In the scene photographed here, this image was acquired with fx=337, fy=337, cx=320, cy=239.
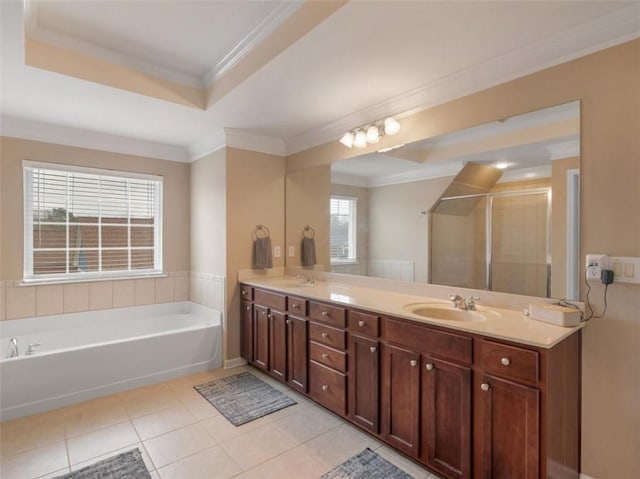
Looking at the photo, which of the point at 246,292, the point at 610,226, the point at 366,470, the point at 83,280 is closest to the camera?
the point at 610,226

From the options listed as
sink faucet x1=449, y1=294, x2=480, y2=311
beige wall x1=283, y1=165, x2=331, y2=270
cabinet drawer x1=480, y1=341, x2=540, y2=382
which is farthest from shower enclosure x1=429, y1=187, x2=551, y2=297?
beige wall x1=283, y1=165, x2=331, y2=270

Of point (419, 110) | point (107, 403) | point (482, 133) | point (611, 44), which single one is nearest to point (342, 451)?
point (107, 403)

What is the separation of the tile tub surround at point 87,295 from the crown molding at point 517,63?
282cm

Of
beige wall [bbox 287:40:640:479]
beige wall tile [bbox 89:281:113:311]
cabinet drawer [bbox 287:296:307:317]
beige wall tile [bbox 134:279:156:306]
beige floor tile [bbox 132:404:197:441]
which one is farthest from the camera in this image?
beige wall tile [bbox 134:279:156:306]

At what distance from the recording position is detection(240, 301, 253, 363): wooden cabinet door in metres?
3.36

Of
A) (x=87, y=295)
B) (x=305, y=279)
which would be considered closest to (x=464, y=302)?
(x=305, y=279)

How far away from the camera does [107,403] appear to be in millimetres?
2721

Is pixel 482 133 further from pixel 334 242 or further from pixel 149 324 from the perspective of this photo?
pixel 149 324

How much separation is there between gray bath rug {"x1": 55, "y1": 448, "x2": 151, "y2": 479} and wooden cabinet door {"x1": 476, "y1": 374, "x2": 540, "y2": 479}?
1.82 meters

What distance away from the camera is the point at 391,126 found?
258cm

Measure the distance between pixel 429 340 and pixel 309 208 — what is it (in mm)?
2115

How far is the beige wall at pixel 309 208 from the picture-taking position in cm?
344

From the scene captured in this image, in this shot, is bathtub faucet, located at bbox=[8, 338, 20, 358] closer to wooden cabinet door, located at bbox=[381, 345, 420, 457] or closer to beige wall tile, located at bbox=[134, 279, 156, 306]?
beige wall tile, located at bbox=[134, 279, 156, 306]

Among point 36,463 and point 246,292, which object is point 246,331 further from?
point 36,463
